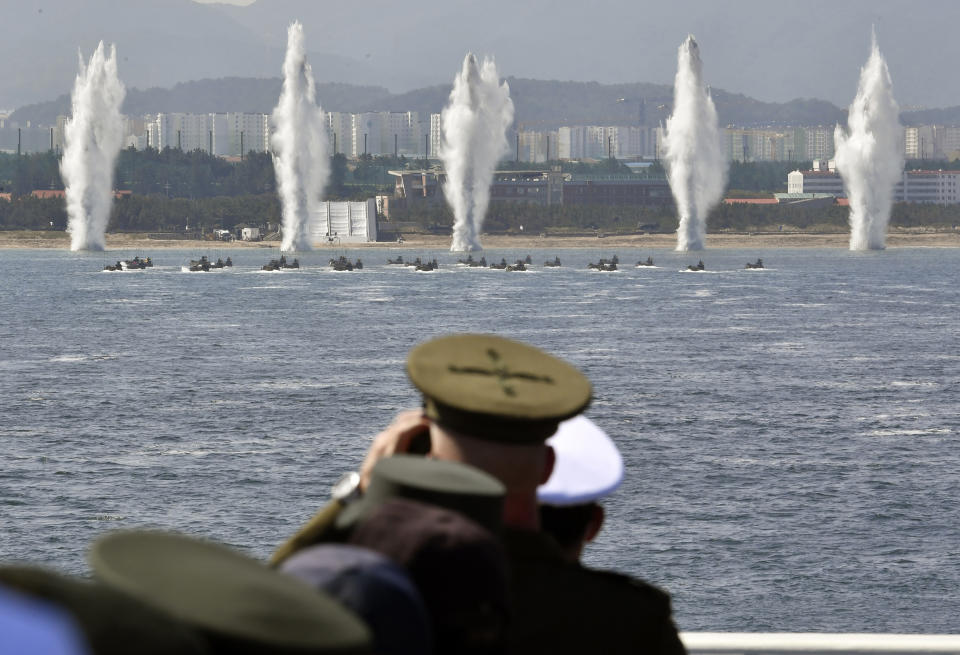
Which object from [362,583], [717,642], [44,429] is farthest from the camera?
[44,429]

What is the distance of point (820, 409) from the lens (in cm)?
Result: 5359

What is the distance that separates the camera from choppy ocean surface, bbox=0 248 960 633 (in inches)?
1257

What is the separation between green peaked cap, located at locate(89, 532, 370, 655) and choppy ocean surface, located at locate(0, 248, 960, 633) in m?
25.9

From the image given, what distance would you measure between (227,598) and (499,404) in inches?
39.1

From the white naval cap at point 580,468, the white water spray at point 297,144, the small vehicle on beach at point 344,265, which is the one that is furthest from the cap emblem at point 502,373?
the white water spray at point 297,144

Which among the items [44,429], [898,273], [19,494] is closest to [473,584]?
[19,494]

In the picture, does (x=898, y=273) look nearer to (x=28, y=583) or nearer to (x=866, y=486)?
(x=866, y=486)

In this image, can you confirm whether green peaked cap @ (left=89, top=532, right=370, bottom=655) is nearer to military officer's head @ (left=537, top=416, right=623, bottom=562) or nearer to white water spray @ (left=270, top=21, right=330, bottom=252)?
military officer's head @ (left=537, top=416, right=623, bottom=562)

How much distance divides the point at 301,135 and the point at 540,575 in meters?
197

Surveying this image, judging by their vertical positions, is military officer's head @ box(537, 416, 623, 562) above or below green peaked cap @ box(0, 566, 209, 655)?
below

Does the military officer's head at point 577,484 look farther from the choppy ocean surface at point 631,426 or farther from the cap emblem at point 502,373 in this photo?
the choppy ocean surface at point 631,426

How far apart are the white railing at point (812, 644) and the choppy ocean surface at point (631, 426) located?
22.2m

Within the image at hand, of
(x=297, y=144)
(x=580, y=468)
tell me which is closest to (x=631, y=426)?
(x=580, y=468)

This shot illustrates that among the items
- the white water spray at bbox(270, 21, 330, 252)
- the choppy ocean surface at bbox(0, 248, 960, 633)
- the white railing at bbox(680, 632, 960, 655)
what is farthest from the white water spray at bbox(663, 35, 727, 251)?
the white railing at bbox(680, 632, 960, 655)
